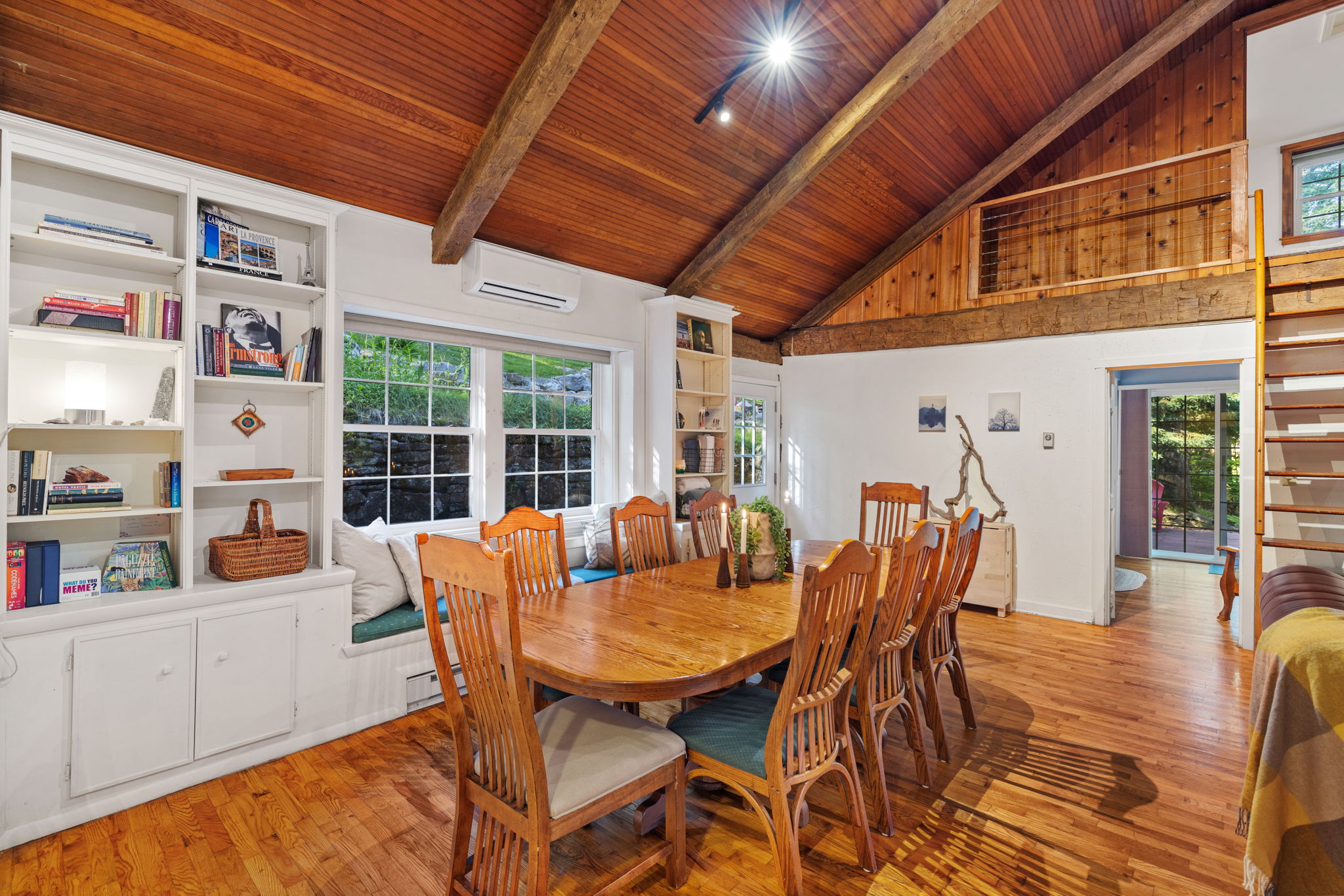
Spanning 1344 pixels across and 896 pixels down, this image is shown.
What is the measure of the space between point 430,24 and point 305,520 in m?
2.40

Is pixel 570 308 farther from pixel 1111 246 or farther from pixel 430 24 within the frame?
pixel 1111 246

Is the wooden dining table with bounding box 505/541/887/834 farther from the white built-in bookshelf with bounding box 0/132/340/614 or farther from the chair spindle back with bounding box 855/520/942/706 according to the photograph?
the white built-in bookshelf with bounding box 0/132/340/614

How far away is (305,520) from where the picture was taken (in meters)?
3.25

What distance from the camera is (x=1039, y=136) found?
16.2 ft

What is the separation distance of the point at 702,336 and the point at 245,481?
347cm

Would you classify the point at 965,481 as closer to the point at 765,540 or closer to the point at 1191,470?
the point at 765,540

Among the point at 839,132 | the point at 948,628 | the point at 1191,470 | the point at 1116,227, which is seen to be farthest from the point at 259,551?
the point at 1191,470

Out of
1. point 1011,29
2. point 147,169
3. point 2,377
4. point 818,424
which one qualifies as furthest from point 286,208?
point 818,424

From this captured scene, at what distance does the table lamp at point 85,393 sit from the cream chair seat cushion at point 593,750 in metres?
2.14

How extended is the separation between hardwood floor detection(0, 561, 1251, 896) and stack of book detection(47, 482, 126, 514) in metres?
1.16

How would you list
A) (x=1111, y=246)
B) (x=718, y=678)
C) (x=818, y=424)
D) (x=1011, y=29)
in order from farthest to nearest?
(x=818, y=424)
(x=1111, y=246)
(x=1011, y=29)
(x=718, y=678)

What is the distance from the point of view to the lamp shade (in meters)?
2.52

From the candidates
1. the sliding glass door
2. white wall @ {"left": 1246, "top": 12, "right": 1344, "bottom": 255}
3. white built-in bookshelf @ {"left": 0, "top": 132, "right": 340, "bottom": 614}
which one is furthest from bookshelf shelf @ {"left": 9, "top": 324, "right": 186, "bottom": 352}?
the sliding glass door

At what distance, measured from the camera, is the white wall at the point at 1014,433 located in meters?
4.87
